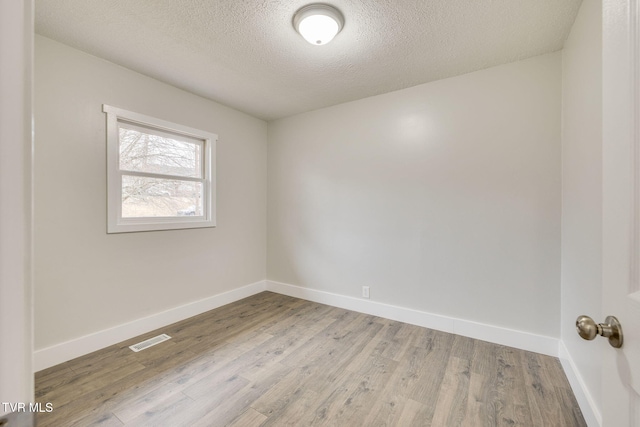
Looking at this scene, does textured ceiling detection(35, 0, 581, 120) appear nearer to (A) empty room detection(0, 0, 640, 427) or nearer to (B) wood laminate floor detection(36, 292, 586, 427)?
(A) empty room detection(0, 0, 640, 427)

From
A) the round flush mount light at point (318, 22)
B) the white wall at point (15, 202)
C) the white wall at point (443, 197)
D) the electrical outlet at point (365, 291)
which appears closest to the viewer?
the white wall at point (15, 202)

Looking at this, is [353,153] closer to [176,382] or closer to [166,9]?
[166,9]

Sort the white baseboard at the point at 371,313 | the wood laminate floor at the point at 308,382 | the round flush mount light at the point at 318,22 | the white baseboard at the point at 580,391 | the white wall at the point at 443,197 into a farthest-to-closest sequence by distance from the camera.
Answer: the white wall at the point at 443,197 → the white baseboard at the point at 371,313 → the round flush mount light at the point at 318,22 → the wood laminate floor at the point at 308,382 → the white baseboard at the point at 580,391

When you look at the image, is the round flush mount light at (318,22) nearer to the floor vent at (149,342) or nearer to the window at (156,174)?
the window at (156,174)

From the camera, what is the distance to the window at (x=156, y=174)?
239cm

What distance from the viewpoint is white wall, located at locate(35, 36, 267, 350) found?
2.02 m

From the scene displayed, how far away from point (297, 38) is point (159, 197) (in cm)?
204

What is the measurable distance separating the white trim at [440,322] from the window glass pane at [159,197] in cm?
168

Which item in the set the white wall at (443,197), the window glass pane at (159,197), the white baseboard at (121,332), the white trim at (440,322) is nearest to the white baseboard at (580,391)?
the white trim at (440,322)

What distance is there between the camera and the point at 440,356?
221cm

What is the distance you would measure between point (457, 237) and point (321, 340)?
1.62 meters

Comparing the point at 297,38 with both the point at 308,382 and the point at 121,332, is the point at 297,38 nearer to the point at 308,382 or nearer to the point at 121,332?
the point at 308,382

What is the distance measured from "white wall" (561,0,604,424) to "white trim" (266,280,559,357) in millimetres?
211

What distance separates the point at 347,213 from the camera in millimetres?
3232
